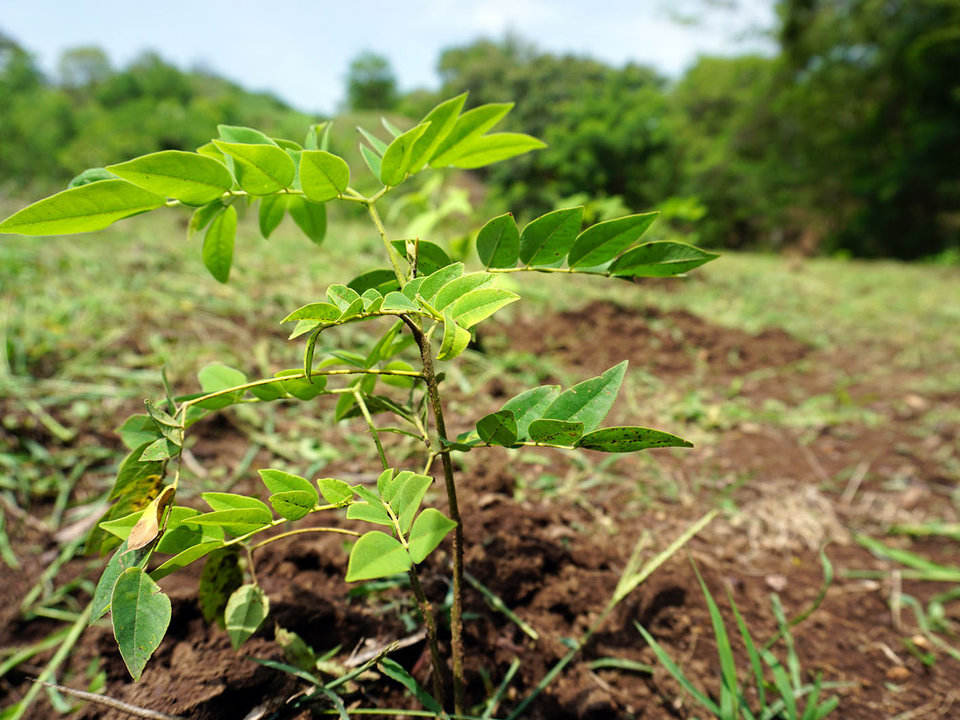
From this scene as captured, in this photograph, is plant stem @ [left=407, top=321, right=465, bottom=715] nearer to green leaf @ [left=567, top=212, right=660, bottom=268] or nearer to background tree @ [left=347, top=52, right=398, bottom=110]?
green leaf @ [left=567, top=212, right=660, bottom=268]

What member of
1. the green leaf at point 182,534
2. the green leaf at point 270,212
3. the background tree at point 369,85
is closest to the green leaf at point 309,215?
the green leaf at point 270,212

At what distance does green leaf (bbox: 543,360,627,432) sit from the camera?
1.40ft

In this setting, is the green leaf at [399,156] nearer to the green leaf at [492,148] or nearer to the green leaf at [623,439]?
the green leaf at [492,148]

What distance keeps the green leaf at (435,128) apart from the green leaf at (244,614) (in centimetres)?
48

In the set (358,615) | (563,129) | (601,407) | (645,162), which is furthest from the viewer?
(645,162)

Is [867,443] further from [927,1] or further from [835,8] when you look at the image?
[835,8]

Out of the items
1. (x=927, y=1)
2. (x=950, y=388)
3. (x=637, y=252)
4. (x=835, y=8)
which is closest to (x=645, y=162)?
(x=950, y=388)

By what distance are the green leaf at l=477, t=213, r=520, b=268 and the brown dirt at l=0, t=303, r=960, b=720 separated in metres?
0.52

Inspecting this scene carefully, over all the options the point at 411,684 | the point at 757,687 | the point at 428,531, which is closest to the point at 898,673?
the point at 757,687

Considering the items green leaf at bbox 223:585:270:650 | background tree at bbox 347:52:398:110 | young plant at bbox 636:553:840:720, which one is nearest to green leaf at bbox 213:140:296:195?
green leaf at bbox 223:585:270:650

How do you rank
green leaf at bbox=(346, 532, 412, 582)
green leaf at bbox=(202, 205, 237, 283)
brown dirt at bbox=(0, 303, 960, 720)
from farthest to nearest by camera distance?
brown dirt at bbox=(0, 303, 960, 720), green leaf at bbox=(202, 205, 237, 283), green leaf at bbox=(346, 532, 412, 582)

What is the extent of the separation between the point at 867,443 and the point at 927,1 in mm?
13988

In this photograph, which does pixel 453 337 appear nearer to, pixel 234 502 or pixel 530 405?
pixel 530 405

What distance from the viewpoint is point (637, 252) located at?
0.47 meters
